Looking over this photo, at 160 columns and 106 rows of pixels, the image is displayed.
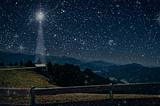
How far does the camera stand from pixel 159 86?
722 centimetres

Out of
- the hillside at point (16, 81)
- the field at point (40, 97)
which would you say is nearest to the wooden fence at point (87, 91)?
the field at point (40, 97)

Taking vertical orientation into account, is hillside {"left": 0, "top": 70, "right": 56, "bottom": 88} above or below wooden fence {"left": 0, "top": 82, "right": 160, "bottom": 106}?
below

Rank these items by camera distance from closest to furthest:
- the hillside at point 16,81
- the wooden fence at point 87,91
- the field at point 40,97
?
the wooden fence at point 87,91 → the field at point 40,97 → the hillside at point 16,81

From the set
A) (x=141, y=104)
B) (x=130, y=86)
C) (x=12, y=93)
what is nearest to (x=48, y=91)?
(x=12, y=93)

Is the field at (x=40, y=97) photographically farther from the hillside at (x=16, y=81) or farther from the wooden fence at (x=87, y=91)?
the wooden fence at (x=87, y=91)

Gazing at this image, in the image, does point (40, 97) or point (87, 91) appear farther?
point (40, 97)

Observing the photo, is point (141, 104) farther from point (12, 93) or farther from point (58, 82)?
point (58, 82)

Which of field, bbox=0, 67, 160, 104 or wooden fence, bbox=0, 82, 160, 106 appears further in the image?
field, bbox=0, 67, 160, 104

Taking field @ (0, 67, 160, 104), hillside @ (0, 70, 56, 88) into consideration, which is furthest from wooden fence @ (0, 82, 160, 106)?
hillside @ (0, 70, 56, 88)

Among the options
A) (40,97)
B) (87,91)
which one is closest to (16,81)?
(40,97)

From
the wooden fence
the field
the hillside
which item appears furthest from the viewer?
the hillside

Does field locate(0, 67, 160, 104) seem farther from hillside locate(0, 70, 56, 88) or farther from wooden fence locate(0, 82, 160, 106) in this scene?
wooden fence locate(0, 82, 160, 106)

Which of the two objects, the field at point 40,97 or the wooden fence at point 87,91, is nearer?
the wooden fence at point 87,91

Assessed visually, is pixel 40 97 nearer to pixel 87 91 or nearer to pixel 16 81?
pixel 87 91
